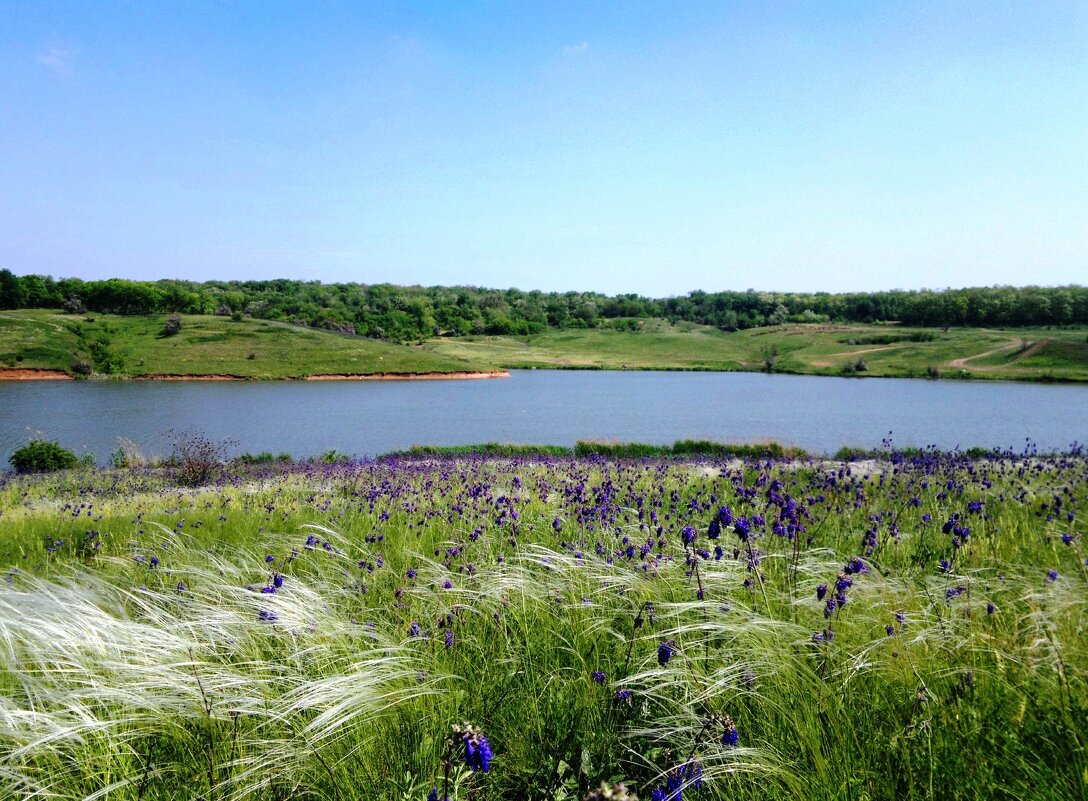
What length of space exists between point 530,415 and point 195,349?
199 ft

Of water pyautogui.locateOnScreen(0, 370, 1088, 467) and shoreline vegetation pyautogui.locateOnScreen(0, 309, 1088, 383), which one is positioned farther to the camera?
shoreline vegetation pyautogui.locateOnScreen(0, 309, 1088, 383)

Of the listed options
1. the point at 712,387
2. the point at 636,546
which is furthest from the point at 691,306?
the point at 636,546

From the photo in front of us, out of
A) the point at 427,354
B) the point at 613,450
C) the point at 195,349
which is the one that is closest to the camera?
the point at 613,450

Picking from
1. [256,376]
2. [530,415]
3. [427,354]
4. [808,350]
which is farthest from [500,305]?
[530,415]

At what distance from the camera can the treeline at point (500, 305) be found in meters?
108

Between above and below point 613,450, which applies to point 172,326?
above

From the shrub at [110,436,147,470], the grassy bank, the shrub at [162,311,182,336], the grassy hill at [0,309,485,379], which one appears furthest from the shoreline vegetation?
the grassy bank

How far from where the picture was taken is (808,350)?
331 ft

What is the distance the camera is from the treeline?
108m

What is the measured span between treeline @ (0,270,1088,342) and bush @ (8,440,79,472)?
86.2m

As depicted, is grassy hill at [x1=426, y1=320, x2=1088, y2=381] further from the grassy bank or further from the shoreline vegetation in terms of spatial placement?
the grassy bank

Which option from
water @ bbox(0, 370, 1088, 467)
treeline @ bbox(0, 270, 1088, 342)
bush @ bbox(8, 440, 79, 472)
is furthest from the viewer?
treeline @ bbox(0, 270, 1088, 342)

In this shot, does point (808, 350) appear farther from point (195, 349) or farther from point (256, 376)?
point (195, 349)

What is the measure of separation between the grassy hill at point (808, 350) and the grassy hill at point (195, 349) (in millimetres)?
19431
